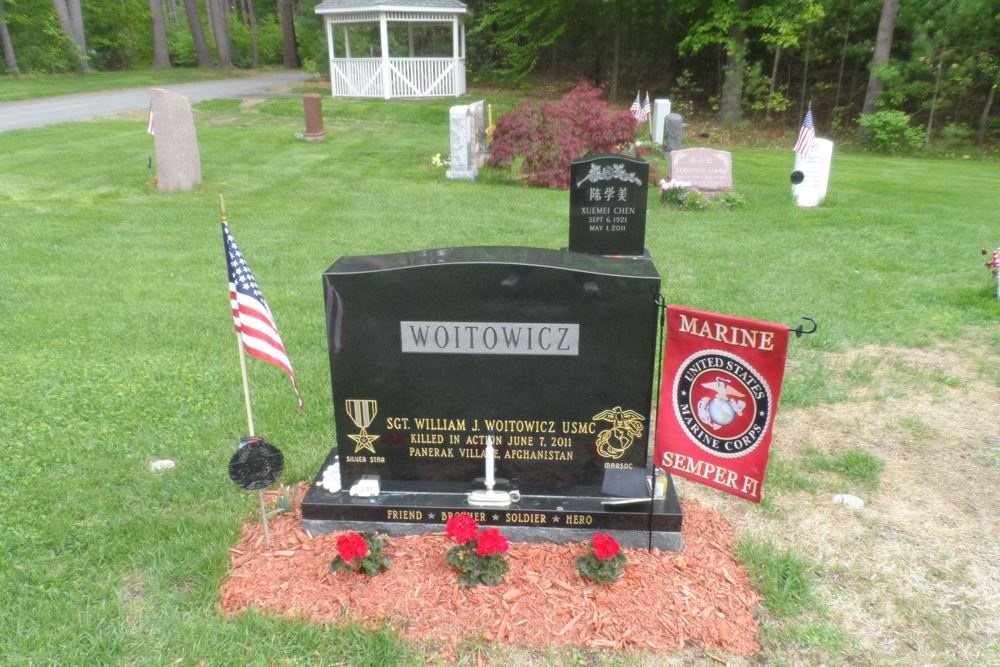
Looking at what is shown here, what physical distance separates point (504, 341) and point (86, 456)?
113 inches

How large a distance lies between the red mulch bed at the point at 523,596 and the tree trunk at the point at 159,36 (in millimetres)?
44967

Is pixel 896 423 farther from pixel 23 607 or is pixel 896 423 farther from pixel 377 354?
→ pixel 23 607

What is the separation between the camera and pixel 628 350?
3.64 metres

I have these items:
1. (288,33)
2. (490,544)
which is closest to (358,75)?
(288,33)

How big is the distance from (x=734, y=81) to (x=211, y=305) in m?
21.5

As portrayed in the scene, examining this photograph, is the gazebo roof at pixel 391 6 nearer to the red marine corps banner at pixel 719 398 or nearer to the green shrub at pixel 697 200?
the green shrub at pixel 697 200

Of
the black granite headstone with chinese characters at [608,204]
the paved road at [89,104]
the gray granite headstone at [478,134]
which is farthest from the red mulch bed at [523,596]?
the paved road at [89,104]

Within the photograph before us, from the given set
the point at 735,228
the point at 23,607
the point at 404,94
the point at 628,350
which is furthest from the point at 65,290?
the point at 404,94

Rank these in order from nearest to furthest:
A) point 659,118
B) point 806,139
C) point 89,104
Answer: point 806,139, point 659,118, point 89,104

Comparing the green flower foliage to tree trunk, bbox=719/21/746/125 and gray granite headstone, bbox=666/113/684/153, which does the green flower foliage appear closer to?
gray granite headstone, bbox=666/113/684/153

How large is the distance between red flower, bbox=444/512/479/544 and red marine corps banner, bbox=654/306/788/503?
1.01 meters

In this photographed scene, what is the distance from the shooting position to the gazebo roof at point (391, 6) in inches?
1061

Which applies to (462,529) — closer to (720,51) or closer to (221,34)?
(720,51)

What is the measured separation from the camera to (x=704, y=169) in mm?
12469
